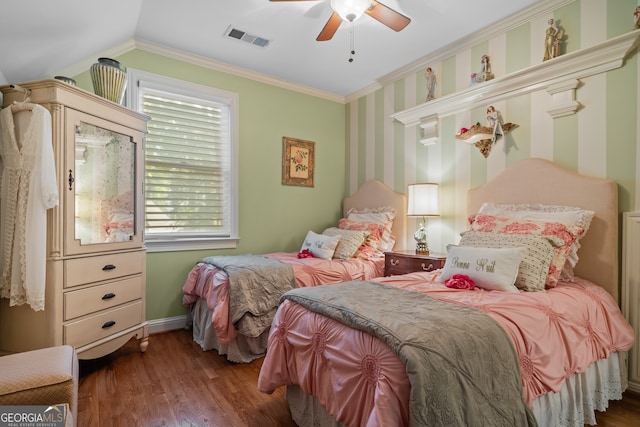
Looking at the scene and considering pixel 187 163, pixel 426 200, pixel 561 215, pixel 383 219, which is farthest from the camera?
pixel 383 219

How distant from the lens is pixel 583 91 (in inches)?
91.7

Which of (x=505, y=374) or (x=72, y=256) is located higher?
(x=72, y=256)

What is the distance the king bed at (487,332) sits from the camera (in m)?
1.12

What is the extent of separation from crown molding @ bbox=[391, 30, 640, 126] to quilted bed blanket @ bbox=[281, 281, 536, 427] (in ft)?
6.43

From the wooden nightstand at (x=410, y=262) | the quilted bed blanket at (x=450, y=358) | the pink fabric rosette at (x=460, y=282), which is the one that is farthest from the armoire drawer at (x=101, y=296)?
the pink fabric rosette at (x=460, y=282)

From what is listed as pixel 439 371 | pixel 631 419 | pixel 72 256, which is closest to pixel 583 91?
pixel 631 419

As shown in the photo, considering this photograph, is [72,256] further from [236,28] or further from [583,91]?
[583,91]

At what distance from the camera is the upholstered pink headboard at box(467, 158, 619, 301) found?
6.93 feet

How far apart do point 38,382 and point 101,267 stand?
1.27 metres

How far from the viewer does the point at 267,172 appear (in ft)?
12.6

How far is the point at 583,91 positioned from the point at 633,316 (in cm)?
153

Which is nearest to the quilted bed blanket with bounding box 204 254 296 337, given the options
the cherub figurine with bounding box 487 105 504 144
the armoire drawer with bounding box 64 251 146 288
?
the armoire drawer with bounding box 64 251 146 288

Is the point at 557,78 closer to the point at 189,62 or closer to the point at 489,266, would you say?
the point at 489,266

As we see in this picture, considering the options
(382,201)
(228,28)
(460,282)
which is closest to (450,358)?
(460,282)
